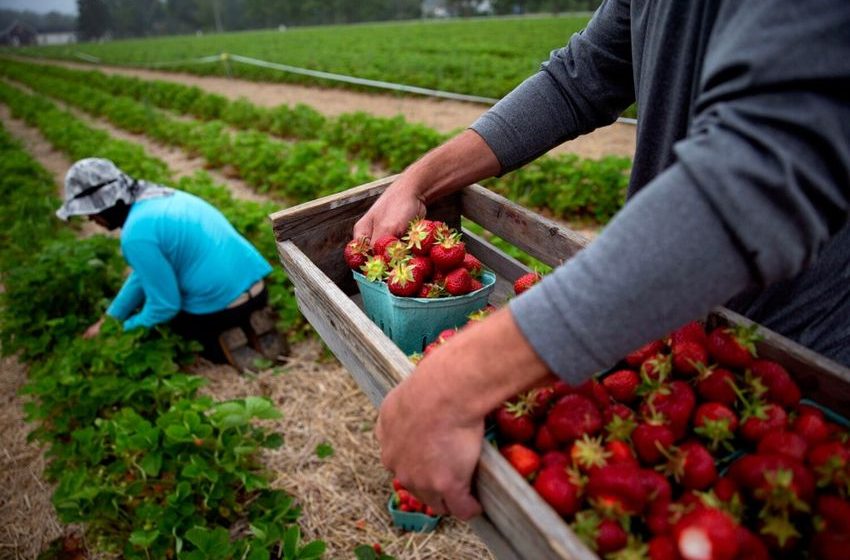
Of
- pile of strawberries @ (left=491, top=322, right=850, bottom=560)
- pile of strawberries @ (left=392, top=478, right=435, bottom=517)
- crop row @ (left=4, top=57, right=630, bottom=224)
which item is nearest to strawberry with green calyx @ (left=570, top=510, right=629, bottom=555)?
pile of strawberries @ (left=491, top=322, right=850, bottom=560)

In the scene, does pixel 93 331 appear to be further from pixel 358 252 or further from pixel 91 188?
pixel 358 252

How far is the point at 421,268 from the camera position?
1.69 m

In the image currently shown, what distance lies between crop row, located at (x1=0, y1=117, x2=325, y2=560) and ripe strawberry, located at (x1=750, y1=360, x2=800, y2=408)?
1.91 m

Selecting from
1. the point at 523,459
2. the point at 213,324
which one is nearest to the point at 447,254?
the point at 523,459

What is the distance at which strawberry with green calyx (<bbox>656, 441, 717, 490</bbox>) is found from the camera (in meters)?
1.03

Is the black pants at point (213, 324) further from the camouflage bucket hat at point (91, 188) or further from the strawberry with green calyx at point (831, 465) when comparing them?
the strawberry with green calyx at point (831, 465)

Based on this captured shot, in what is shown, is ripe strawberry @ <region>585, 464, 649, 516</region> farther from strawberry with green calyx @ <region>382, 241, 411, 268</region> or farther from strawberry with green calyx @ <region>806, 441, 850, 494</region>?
strawberry with green calyx @ <region>382, 241, 411, 268</region>

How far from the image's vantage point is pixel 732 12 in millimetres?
921

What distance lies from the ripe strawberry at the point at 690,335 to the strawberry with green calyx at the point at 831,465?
33 centimetres

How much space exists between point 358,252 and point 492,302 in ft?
1.87

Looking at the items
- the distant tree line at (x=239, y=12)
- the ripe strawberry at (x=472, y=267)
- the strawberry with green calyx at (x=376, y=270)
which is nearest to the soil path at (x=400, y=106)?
the ripe strawberry at (x=472, y=267)

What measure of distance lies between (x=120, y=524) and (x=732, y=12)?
328cm

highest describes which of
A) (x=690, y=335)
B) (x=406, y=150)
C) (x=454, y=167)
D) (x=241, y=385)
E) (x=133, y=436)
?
(x=454, y=167)

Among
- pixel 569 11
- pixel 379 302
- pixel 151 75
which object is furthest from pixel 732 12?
pixel 569 11
